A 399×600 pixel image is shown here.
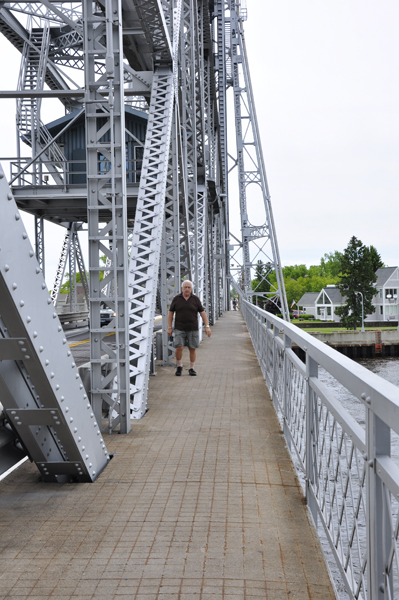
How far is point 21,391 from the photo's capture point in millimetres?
4074

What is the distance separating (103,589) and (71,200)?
20.2 m

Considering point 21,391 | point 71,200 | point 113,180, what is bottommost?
point 21,391

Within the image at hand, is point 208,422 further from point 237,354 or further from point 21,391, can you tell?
point 237,354

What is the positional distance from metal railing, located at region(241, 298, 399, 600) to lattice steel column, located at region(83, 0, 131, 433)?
2860 mm

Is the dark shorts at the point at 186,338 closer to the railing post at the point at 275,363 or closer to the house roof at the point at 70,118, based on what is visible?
the railing post at the point at 275,363

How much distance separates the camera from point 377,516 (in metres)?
2.05

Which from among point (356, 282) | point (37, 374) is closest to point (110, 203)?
point (37, 374)

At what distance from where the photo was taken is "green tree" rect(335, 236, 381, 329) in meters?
80.7

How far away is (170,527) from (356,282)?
8170 centimetres

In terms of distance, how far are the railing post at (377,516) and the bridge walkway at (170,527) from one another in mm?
1026

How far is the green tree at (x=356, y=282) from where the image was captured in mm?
80688

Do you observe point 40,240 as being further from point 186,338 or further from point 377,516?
point 377,516

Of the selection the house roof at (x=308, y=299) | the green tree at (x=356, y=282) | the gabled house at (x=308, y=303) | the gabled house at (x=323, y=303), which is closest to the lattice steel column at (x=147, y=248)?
the green tree at (x=356, y=282)

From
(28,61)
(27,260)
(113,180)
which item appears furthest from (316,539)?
(28,61)
